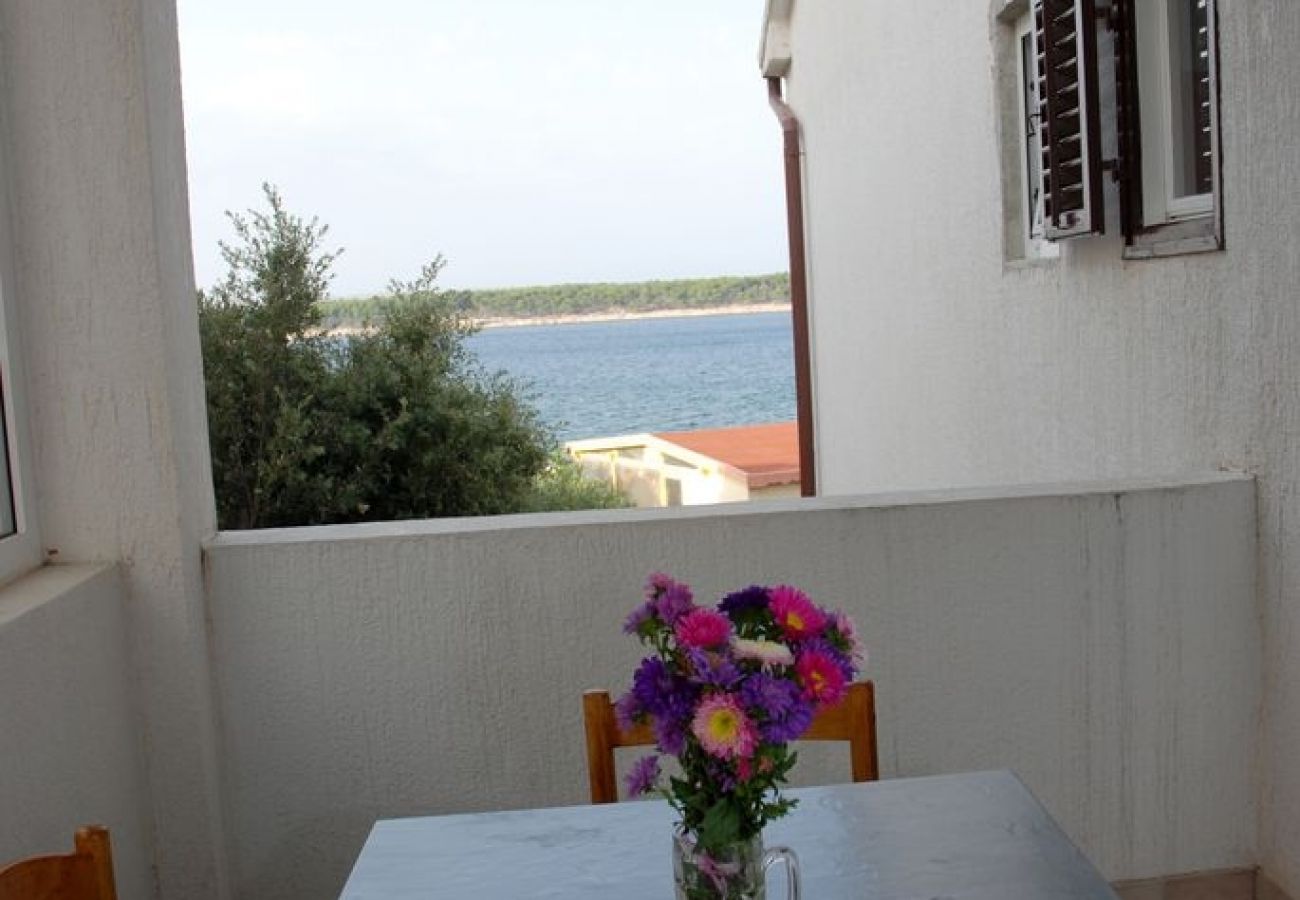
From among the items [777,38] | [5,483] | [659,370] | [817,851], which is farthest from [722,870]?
[659,370]

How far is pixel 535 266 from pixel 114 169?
149 ft

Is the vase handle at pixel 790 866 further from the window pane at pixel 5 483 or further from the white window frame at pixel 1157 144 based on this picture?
the white window frame at pixel 1157 144

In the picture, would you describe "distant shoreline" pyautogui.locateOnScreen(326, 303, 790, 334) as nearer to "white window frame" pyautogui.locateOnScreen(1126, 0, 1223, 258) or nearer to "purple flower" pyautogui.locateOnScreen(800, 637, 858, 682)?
"white window frame" pyautogui.locateOnScreen(1126, 0, 1223, 258)

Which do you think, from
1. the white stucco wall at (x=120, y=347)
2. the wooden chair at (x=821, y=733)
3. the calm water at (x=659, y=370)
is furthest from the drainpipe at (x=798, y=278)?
the calm water at (x=659, y=370)

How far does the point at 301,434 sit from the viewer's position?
6594mm

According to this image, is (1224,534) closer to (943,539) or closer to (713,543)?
(943,539)

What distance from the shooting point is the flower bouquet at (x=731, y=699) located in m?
1.34

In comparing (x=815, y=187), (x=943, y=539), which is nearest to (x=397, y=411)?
(x=815, y=187)

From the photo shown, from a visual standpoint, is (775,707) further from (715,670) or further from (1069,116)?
(1069,116)

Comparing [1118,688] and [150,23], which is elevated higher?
[150,23]

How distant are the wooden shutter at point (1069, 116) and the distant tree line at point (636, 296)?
2829 centimetres

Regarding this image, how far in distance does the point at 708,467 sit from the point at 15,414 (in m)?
16.8

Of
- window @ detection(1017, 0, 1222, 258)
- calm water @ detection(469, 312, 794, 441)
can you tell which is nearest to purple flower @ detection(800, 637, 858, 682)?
window @ detection(1017, 0, 1222, 258)

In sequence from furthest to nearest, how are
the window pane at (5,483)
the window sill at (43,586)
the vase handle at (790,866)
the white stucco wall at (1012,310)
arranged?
the white stucco wall at (1012,310), the window pane at (5,483), the window sill at (43,586), the vase handle at (790,866)
